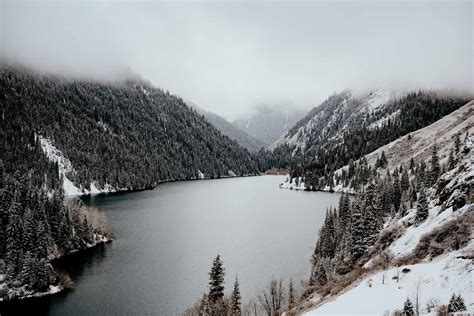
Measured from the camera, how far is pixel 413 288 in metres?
22.7

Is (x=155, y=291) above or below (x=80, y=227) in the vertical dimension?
below

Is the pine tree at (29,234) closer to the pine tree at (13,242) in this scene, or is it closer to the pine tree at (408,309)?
the pine tree at (13,242)

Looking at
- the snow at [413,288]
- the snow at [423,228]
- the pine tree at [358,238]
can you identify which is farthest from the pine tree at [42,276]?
the snow at [423,228]

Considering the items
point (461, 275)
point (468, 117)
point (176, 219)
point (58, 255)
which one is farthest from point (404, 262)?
point (468, 117)

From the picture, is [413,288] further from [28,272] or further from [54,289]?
[28,272]

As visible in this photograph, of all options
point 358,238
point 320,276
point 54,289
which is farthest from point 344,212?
point 54,289

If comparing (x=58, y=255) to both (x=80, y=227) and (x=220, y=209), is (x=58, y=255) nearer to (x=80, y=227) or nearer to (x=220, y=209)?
(x=80, y=227)

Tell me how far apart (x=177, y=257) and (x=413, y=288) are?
6935 cm

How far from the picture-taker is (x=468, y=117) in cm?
18238

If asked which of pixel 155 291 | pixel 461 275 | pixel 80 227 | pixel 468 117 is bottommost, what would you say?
pixel 155 291

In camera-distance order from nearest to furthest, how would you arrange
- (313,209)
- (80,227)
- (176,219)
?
1. (80,227)
2. (176,219)
3. (313,209)

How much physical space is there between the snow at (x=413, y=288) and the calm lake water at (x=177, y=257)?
130 ft

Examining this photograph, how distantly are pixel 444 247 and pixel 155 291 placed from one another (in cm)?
5152

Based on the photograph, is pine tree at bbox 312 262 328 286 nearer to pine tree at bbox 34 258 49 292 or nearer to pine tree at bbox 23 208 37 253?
pine tree at bbox 34 258 49 292
